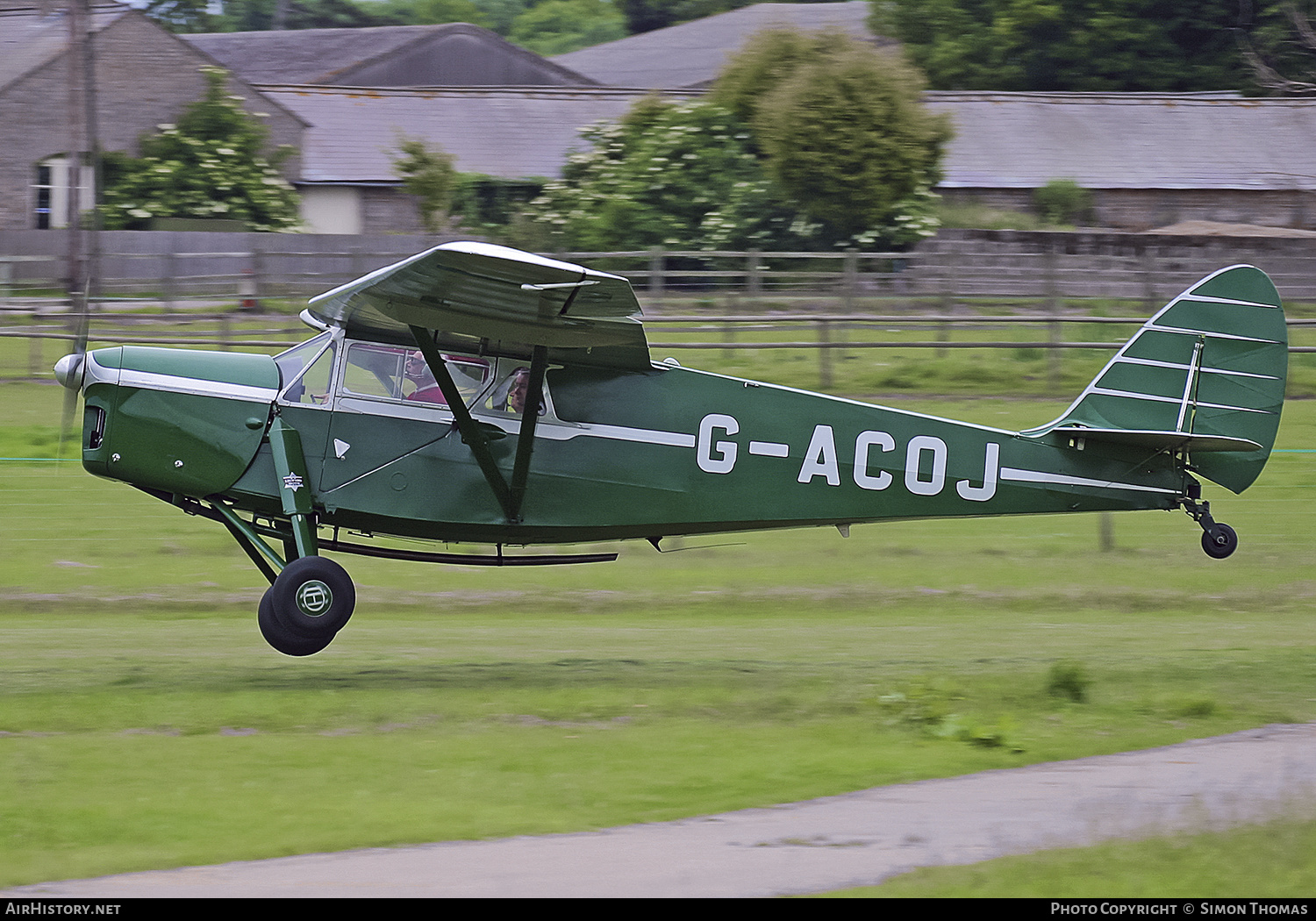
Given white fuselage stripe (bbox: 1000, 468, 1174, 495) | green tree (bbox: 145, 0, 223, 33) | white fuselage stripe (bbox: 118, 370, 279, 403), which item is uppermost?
white fuselage stripe (bbox: 118, 370, 279, 403)

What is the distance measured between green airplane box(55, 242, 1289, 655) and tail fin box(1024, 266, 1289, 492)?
0.02m

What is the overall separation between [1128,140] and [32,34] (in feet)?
110

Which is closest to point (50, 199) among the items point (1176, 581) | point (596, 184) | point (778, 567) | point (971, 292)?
point (596, 184)

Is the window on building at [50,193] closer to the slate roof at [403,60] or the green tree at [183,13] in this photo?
the slate roof at [403,60]

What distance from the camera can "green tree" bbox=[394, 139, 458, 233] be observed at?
1534 inches

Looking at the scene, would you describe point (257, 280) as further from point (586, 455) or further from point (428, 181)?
point (586, 455)

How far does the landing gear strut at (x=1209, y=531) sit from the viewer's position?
1031 cm

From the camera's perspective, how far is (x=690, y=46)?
6612 cm

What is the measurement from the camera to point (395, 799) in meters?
7.38

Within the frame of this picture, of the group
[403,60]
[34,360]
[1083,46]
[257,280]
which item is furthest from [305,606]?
[403,60]

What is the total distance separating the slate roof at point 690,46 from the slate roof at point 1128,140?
1399 cm

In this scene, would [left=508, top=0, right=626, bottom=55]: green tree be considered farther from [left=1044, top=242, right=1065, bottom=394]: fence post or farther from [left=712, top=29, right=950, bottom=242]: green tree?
[left=1044, top=242, right=1065, bottom=394]: fence post

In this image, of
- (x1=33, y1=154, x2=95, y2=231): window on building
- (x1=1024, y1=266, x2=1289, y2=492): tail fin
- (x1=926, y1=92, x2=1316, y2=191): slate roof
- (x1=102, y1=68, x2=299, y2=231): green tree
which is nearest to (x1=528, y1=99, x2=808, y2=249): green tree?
(x1=102, y1=68, x2=299, y2=231): green tree

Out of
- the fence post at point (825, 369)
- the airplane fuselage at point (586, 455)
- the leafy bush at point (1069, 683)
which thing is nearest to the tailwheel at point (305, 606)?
the airplane fuselage at point (586, 455)
